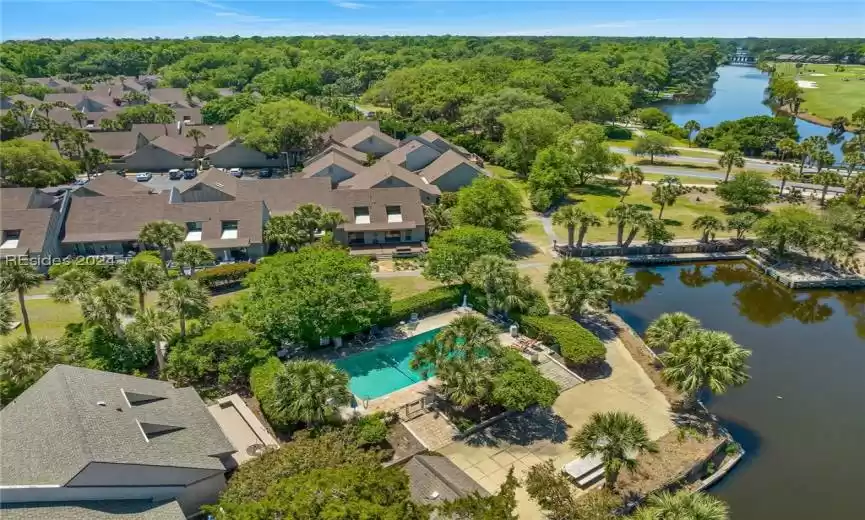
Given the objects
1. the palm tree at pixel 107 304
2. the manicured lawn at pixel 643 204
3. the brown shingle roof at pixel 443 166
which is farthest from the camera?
the brown shingle roof at pixel 443 166

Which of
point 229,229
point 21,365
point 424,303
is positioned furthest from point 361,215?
point 21,365

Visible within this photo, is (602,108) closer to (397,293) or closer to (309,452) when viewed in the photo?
(397,293)

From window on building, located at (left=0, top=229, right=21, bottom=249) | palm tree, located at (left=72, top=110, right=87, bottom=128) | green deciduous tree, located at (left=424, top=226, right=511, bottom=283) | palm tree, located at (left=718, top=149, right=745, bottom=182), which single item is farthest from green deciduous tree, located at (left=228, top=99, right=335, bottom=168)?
palm tree, located at (left=718, top=149, right=745, bottom=182)

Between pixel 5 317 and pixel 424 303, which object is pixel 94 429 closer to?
pixel 5 317

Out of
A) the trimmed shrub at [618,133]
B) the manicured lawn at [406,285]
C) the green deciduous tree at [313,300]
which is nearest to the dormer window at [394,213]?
the manicured lawn at [406,285]

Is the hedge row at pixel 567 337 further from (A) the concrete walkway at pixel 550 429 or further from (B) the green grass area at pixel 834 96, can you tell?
(B) the green grass area at pixel 834 96
